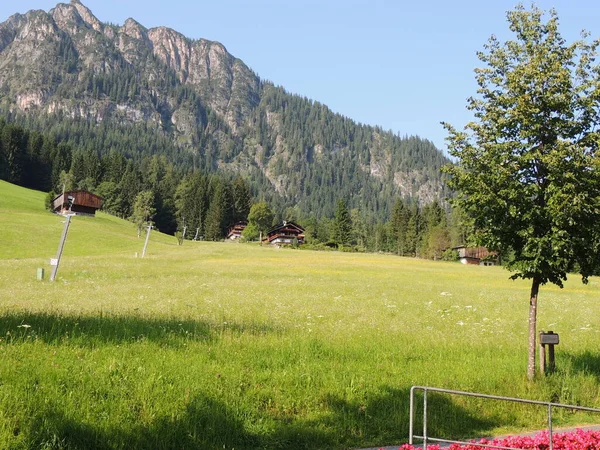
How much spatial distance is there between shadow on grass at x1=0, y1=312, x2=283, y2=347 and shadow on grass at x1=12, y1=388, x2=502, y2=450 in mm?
3853

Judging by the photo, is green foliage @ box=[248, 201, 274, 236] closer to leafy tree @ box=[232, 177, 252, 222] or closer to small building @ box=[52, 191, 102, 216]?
leafy tree @ box=[232, 177, 252, 222]

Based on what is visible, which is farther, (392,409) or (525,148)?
(525,148)

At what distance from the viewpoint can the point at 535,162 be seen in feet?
43.5

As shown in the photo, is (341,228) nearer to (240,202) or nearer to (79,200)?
(240,202)

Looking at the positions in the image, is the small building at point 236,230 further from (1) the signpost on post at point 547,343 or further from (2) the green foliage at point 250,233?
(1) the signpost on post at point 547,343

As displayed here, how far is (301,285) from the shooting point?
37875 mm

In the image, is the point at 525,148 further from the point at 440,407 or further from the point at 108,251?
the point at 108,251

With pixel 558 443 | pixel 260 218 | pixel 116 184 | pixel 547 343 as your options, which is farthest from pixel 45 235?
pixel 558 443

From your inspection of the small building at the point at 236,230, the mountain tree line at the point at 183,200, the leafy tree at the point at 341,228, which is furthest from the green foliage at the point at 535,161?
the small building at the point at 236,230

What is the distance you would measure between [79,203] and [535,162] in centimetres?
11049

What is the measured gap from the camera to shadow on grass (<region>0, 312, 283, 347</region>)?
12.6 meters

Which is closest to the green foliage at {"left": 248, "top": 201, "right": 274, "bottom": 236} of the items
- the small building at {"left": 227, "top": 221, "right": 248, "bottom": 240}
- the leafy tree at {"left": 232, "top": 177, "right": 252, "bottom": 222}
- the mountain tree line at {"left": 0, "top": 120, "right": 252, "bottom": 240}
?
the mountain tree line at {"left": 0, "top": 120, "right": 252, "bottom": 240}

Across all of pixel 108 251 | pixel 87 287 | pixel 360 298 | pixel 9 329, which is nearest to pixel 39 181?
pixel 108 251

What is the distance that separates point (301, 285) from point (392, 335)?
2002cm
